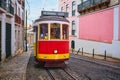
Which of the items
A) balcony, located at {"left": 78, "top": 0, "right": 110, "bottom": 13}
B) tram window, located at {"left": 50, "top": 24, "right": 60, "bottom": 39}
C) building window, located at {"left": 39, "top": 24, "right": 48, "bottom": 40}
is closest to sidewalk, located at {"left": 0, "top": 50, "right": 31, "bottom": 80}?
building window, located at {"left": 39, "top": 24, "right": 48, "bottom": 40}

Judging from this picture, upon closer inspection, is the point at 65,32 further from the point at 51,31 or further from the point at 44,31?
the point at 44,31

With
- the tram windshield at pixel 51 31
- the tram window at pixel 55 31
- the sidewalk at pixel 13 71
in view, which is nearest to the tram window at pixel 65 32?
the tram windshield at pixel 51 31

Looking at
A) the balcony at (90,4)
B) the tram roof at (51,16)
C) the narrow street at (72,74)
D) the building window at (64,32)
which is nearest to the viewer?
the narrow street at (72,74)

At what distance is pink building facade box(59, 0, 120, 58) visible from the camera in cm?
2283

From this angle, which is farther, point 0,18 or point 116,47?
point 116,47

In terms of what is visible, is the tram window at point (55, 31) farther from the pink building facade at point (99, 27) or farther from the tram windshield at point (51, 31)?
the pink building facade at point (99, 27)

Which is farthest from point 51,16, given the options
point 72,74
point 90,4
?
point 90,4

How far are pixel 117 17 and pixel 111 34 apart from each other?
6.96ft

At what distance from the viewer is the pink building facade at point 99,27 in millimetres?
22828

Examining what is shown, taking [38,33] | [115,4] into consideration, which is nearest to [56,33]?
[38,33]

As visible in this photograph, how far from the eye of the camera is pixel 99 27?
27.0m

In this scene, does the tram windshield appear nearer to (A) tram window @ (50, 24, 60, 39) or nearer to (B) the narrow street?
(A) tram window @ (50, 24, 60, 39)

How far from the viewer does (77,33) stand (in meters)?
35.3

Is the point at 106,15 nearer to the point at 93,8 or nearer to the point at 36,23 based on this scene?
the point at 93,8
